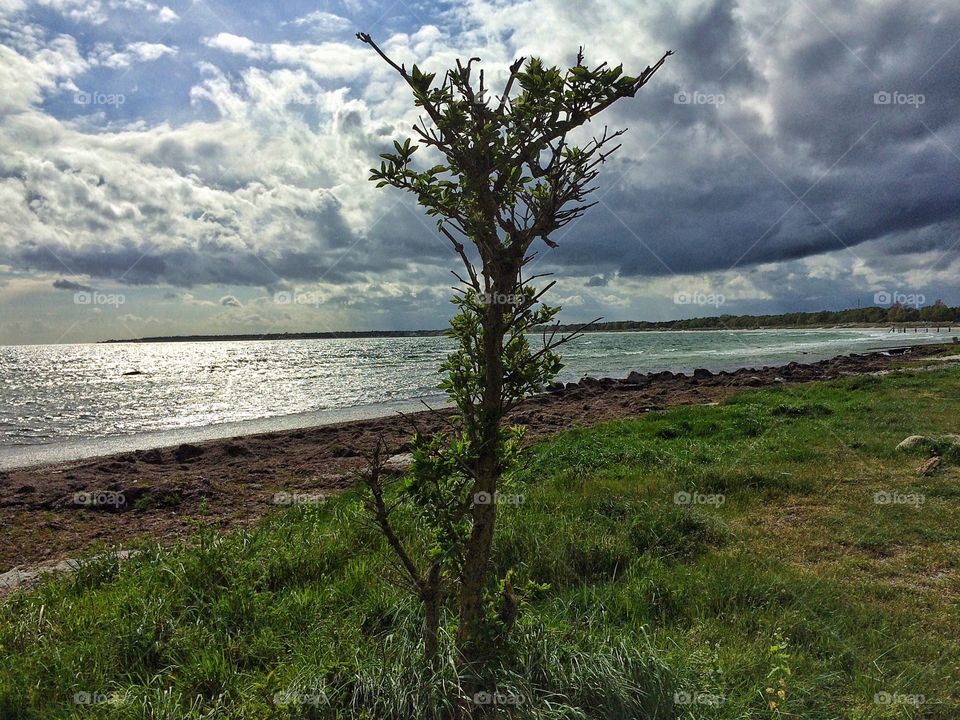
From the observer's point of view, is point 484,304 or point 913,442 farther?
point 913,442

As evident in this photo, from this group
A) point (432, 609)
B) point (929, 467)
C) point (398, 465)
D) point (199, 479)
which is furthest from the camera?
point (199, 479)

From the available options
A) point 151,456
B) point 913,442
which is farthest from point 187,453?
point 913,442

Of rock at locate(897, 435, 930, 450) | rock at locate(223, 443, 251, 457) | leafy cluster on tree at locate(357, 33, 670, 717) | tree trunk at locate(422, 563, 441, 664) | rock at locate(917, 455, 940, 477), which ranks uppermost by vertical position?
leafy cluster on tree at locate(357, 33, 670, 717)

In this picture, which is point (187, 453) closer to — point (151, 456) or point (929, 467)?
point (151, 456)

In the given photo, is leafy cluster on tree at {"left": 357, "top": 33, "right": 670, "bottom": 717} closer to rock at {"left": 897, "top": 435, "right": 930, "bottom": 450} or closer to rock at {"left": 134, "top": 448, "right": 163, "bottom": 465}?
rock at {"left": 897, "top": 435, "right": 930, "bottom": 450}

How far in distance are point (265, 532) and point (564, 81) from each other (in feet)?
21.9

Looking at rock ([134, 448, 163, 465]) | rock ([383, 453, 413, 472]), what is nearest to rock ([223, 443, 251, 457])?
rock ([134, 448, 163, 465])

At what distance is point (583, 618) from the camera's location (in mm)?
4492

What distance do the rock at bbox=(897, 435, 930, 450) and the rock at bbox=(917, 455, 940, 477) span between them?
104 cm

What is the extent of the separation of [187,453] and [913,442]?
17.8 m

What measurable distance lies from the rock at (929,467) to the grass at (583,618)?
0.34m

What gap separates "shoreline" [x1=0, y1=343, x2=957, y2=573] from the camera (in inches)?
373

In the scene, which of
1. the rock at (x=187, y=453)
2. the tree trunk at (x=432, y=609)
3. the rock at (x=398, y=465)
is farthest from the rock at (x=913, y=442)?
the rock at (x=187, y=453)

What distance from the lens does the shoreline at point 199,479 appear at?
947cm
